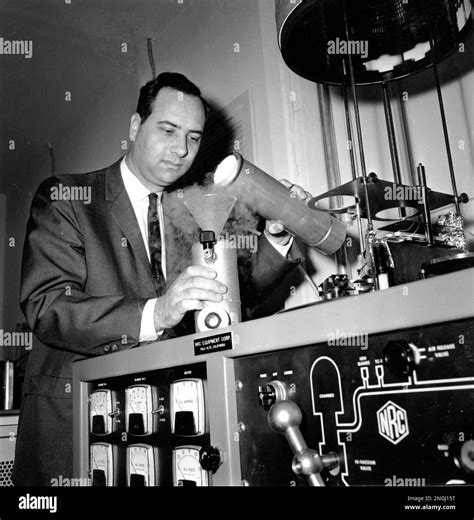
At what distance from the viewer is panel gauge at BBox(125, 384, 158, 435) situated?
3.14ft

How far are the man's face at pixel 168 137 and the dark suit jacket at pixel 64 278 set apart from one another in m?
0.22

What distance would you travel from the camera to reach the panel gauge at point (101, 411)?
106cm

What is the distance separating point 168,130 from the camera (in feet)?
5.16

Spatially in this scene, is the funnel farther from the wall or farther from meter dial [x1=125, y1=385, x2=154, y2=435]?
the wall

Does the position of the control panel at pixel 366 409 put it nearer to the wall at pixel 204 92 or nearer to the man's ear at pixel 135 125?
the wall at pixel 204 92

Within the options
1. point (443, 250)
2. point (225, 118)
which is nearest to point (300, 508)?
point (443, 250)

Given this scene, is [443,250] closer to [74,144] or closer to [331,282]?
[331,282]

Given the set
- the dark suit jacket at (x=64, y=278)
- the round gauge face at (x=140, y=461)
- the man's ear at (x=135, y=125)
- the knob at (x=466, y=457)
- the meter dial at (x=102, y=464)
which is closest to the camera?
the knob at (x=466, y=457)

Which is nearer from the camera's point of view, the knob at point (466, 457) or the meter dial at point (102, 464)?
the knob at point (466, 457)

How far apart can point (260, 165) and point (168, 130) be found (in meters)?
0.29

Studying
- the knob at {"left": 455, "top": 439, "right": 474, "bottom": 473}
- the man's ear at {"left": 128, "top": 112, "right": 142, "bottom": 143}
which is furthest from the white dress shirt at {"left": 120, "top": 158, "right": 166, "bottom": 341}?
the knob at {"left": 455, "top": 439, "right": 474, "bottom": 473}

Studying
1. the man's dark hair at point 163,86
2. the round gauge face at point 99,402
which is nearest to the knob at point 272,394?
the round gauge face at point 99,402

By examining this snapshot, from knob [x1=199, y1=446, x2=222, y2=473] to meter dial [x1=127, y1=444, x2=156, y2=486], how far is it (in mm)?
201

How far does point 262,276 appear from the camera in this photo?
4.32ft
